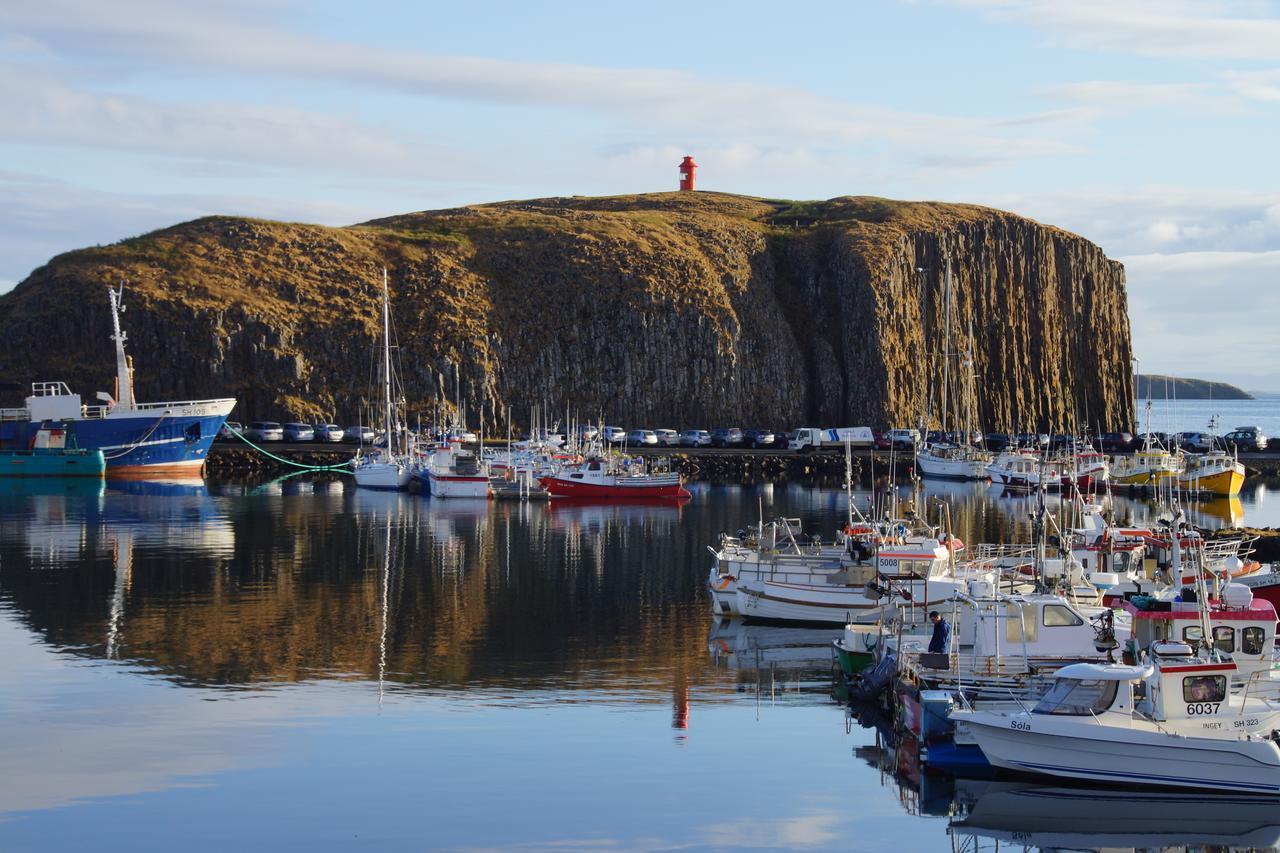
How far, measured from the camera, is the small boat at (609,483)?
93.9 m

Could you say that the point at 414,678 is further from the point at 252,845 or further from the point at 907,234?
the point at 907,234

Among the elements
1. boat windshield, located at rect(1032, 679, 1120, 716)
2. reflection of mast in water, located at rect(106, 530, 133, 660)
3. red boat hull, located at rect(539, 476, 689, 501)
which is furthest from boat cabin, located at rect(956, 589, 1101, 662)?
red boat hull, located at rect(539, 476, 689, 501)

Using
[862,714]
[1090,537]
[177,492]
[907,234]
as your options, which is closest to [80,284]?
[177,492]

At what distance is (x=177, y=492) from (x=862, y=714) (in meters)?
71.3

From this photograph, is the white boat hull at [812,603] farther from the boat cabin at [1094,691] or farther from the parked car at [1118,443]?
the parked car at [1118,443]

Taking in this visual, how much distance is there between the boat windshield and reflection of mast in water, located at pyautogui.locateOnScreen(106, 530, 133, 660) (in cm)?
2359

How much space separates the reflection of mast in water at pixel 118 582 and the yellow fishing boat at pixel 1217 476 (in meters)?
63.5

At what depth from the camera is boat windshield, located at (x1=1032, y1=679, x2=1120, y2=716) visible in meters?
26.9

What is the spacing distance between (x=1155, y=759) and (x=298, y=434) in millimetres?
106904

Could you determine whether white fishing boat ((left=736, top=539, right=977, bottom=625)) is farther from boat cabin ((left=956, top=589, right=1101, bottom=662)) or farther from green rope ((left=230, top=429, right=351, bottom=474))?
green rope ((left=230, top=429, right=351, bottom=474))

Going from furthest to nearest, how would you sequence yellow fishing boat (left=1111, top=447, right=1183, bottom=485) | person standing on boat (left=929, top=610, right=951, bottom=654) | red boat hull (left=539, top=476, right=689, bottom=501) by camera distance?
1. yellow fishing boat (left=1111, top=447, right=1183, bottom=485)
2. red boat hull (left=539, top=476, right=689, bottom=501)
3. person standing on boat (left=929, top=610, right=951, bottom=654)

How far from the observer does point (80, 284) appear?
143625 mm

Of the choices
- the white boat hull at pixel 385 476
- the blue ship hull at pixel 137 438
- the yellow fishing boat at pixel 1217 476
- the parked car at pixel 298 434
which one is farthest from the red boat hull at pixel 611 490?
the parked car at pixel 298 434

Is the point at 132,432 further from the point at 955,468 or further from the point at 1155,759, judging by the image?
the point at 1155,759
